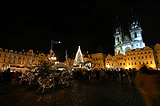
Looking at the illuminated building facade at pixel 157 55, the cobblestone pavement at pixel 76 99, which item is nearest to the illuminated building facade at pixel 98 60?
the illuminated building facade at pixel 157 55

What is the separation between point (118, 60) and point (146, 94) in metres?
59.2

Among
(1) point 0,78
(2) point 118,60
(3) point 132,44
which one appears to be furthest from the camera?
(3) point 132,44

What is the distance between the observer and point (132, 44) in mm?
63688

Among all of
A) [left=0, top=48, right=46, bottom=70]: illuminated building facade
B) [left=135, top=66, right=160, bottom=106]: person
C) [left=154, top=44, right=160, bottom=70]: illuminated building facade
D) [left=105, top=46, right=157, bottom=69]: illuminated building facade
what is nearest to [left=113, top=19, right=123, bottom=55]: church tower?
[left=105, top=46, right=157, bottom=69]: illuminated building facade

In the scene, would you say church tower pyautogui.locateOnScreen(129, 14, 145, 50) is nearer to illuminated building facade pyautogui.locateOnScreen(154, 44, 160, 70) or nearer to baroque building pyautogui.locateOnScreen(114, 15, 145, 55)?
baroque building pyautogui.locateOnScreen(114, 15, 145, 55)

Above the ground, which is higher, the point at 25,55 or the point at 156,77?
the point at 25,55

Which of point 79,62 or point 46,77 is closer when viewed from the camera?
point 46,77

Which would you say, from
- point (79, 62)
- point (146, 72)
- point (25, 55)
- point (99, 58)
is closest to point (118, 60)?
point (99, 58)

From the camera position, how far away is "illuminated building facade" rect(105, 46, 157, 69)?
46.4m

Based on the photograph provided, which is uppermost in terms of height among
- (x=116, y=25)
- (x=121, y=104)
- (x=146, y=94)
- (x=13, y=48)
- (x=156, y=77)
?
(x=116, y=25)

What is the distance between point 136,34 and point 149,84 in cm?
7385

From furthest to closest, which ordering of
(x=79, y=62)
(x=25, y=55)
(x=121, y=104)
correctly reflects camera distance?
1. (x=25, y=55)
2. (x=79, y=62)
3. (x=121, y=104)

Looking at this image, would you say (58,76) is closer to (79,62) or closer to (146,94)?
(146,94)

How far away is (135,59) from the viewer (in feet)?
168
